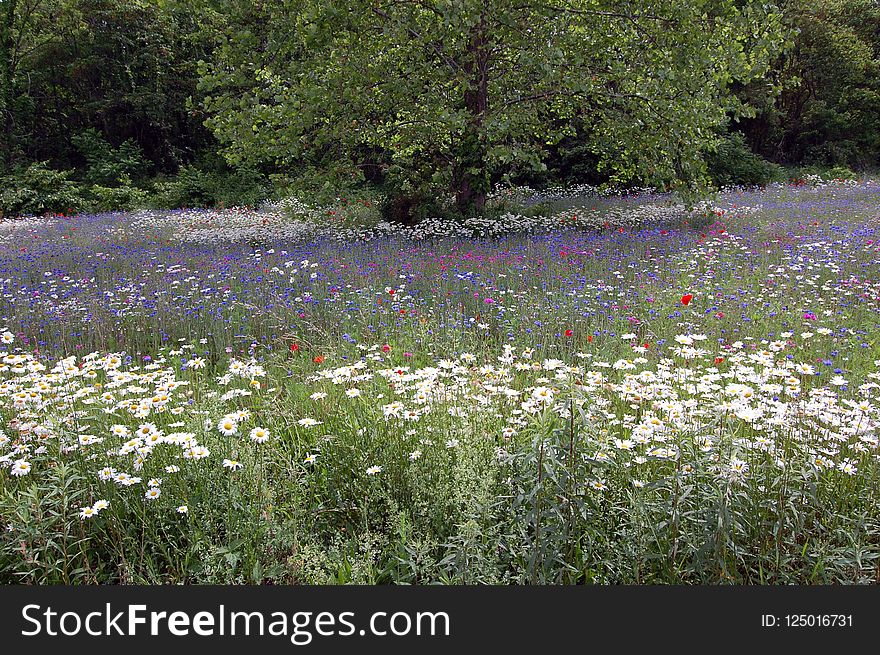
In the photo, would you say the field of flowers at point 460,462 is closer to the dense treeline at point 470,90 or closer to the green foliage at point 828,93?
the dense treeline at point 470,90

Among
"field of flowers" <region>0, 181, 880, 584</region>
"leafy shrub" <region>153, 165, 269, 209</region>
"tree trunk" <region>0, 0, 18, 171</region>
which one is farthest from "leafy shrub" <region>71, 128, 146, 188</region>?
"field of flowers" <region>0, 181, 880, 584</region>

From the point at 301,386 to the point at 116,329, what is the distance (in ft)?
9.72

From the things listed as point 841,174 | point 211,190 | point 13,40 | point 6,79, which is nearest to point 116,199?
point 211,190

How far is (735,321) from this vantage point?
5.36 m

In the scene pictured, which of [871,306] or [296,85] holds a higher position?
[296,85]

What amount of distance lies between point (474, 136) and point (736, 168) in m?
11.9

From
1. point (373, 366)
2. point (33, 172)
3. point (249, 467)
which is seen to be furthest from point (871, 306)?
point (33, 172)

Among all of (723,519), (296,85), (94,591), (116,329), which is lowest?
(116,329)

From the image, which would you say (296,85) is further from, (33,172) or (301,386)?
(33,172)

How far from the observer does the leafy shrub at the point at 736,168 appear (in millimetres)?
19016

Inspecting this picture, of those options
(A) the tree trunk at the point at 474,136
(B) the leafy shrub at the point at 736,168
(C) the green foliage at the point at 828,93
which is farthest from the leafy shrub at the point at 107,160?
(C) the green foliage at the point at 828,93

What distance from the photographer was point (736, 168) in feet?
62.7

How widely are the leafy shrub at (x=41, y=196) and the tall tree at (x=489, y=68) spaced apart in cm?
1233

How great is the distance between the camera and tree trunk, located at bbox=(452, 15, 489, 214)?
988 cm
